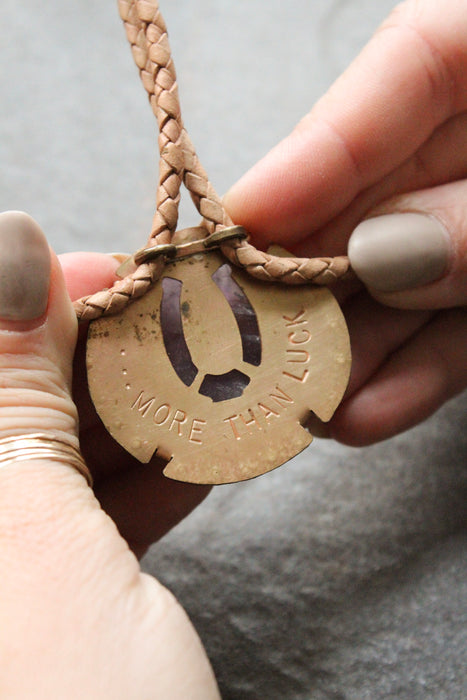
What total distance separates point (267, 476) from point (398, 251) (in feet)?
1.56

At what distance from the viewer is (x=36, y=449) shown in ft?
2.03

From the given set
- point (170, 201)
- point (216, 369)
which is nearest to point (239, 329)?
point (216, 369)

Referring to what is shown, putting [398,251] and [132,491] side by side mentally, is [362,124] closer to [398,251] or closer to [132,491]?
[398,251]

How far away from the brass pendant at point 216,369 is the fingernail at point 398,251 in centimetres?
6

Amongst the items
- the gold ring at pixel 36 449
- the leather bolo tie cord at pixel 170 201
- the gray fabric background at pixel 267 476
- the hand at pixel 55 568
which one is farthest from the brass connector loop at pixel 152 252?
the gray fabric background at pixel 267 476

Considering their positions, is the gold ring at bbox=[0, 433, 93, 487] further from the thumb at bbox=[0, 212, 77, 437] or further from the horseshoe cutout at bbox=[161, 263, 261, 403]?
the horseshoe cutout at bbox=[161, 263, 261, 403]

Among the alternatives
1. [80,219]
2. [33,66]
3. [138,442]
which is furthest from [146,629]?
[33,66]

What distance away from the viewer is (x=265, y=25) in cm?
143

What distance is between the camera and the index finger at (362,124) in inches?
32.7

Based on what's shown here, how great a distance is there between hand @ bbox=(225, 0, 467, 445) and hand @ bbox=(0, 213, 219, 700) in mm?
301

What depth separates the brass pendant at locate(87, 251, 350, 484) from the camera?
706 mm

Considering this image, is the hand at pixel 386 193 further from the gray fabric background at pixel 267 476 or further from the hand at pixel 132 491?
the hand at pixel 132 491

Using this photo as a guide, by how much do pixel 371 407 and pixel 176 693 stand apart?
51cm

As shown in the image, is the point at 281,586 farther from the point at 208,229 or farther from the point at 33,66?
the point at 33,66
